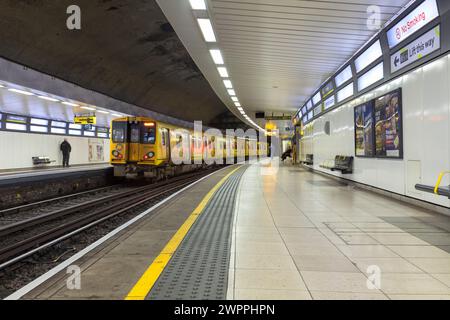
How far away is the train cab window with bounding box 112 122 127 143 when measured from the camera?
13555mm

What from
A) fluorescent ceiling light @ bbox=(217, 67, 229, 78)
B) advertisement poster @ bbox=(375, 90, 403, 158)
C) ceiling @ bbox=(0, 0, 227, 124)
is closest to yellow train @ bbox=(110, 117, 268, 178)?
ceiling @ bbox=(0, 0, 227, 124)

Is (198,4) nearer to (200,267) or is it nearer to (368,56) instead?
(368,56)

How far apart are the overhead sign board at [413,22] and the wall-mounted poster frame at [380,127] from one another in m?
1.06

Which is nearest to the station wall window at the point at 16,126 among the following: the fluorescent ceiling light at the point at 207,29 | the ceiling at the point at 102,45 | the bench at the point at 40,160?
the bench at the point at 40,160

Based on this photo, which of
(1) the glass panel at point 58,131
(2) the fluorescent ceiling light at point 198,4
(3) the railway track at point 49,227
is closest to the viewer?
(3) the railway track at point 49,227

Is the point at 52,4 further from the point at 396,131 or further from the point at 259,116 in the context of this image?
the point at 259,116

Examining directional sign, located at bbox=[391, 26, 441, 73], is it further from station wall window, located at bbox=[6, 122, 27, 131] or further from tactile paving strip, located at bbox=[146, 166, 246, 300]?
station wall window, located at bbox=[6, 122, 27, 131]

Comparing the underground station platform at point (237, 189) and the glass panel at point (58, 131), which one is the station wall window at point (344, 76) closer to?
the underground station platform at point (237, 189)

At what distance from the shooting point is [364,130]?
884cm

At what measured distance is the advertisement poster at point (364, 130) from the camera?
8352 millimetres

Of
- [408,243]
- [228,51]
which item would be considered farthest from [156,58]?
[408,243]

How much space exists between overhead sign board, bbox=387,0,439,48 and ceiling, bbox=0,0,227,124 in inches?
301

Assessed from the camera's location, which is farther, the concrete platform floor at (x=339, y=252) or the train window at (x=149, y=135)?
the train window at (x=149, y=135)
